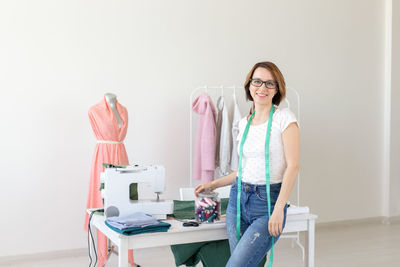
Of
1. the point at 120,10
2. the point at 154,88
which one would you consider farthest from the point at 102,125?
the point at 120,10

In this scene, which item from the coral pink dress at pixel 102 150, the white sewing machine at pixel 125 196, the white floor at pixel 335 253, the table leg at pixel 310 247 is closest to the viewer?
the white sewing machine at pixel 125 196

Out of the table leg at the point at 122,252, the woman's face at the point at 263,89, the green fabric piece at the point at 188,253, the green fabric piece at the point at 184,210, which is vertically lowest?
the green fabric piece at the point at 188,253

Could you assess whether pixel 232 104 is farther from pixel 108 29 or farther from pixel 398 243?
pixel 398 243

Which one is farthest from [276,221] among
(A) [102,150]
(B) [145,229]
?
(A) [102,150]

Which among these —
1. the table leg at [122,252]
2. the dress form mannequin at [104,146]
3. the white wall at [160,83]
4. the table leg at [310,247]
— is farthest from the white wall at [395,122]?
the table leg at [122,252]

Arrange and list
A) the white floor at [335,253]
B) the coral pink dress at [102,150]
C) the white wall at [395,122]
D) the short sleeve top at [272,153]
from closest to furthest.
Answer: the short sleeve top at [272,153] → the coral pink dress at [102,150] → the white floor at [335,253] → the white wall at [395,122]

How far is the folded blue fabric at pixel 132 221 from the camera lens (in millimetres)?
2307

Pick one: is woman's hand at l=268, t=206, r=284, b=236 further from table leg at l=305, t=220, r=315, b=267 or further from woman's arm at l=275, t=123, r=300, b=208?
table leg at l=305, t=220, r=315, b=267

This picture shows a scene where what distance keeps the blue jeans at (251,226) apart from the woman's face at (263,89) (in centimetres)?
44

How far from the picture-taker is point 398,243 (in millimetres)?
5074

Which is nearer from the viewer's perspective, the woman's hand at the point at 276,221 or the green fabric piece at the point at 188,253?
Result: the woman's hand at the point at 276,221

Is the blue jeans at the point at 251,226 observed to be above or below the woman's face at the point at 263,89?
below

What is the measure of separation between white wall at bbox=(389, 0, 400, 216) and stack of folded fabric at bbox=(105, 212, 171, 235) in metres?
4.65

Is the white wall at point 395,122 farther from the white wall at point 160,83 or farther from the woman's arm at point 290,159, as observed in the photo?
the woman's arm at point 290,159
